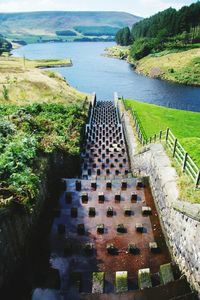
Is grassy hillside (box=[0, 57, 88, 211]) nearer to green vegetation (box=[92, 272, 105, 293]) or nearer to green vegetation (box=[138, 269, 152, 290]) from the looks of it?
green vegetation (box=[92, 272, 105, 293])

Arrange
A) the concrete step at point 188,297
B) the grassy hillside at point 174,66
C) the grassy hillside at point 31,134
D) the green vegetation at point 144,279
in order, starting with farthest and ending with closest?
1. the grassy hillside at point 174,66
2. the grassy hillside at point 31,134
3. the green vegetation at point 144,279
4. the concrete step at point 188,297

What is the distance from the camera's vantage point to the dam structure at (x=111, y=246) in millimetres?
9430

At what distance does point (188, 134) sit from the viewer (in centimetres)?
2462

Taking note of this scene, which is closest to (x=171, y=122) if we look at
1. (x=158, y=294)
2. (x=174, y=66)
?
(x=158, y=294)

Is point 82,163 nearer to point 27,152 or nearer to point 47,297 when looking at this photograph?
point 27,152

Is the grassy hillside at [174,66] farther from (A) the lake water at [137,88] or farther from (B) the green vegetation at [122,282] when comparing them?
(B) the green vegetation at [122,282]

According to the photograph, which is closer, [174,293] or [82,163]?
[174,293]

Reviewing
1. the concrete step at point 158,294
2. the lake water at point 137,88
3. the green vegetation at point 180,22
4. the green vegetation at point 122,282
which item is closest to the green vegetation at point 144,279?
the concrete step at point 158,294

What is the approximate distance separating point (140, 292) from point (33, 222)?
15.3 feet

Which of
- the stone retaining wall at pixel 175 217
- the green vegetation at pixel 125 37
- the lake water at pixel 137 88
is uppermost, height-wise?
the green vegetation at pixel 125 37

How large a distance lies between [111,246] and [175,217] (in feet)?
7.99

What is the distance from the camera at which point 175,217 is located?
35.7 feet

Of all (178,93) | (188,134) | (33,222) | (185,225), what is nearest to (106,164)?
(188,134)

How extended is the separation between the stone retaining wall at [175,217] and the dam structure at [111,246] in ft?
1.27
